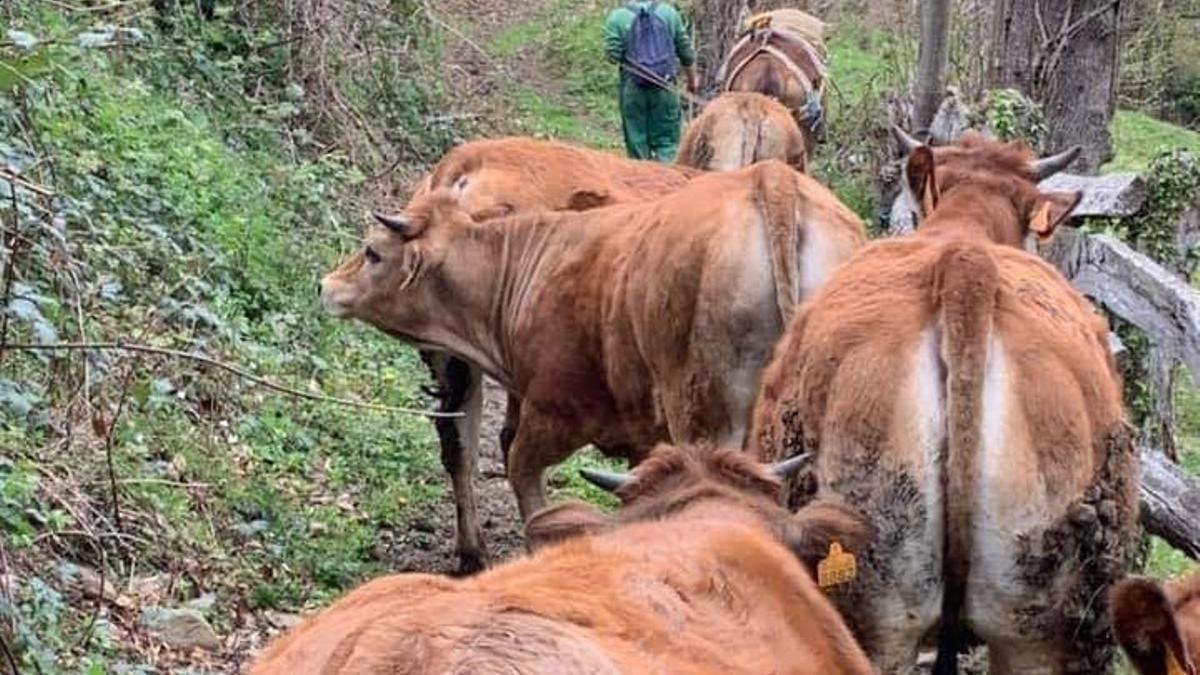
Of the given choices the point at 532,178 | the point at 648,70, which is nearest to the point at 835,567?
the point at 532,178

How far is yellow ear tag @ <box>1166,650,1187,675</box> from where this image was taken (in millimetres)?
3730

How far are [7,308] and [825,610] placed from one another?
8.84 feet

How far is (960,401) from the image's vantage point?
540cm

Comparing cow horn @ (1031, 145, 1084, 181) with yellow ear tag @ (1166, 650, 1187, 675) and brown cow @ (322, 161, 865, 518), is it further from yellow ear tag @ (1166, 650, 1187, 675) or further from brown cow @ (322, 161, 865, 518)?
yellow ear tag @ (1166, 650, 1187, 675)

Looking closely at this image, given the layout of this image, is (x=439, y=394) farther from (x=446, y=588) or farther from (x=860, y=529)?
(x=446, y=588)

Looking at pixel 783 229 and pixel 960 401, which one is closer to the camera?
pixel 960 401

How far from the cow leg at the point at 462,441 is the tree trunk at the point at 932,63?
4833mm

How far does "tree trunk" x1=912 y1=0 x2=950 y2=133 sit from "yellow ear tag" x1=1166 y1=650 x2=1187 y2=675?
10010 millimetres

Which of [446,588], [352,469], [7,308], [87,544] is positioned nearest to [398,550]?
[352,469]

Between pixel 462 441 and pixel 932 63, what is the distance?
557 cm

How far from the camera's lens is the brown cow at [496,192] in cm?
960

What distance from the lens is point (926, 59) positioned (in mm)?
13773

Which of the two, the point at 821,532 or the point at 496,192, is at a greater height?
the point at 821,532

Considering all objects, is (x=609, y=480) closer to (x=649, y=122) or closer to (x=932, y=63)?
(x=932, y=63)
